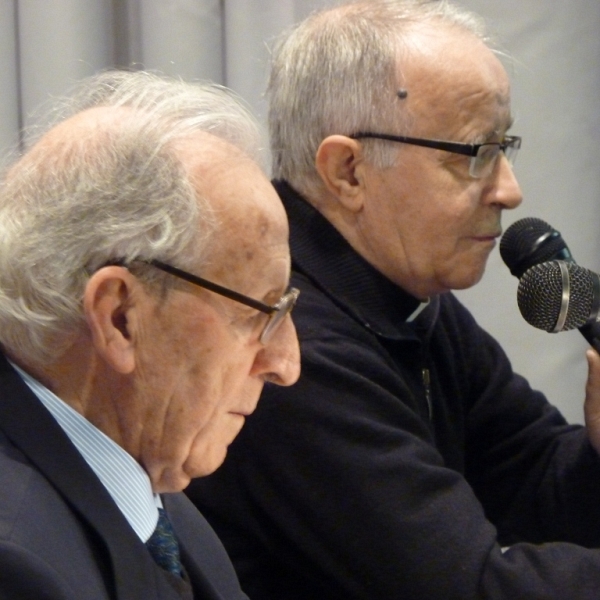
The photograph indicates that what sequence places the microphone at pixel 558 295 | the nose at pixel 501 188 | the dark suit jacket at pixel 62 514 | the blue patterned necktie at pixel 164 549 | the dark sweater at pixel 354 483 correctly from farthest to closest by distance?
the nose at pixel 501 188 → the microphone at pixel 558 295 → the dark sweater at pixel 354 483 → the blue patterned necktie at pixel 164 549 → the dark suit jacket at pixel 62 514

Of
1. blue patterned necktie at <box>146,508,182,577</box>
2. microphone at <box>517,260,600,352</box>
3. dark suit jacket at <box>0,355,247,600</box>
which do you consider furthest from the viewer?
microphone at <box>517,260,600,352</box>

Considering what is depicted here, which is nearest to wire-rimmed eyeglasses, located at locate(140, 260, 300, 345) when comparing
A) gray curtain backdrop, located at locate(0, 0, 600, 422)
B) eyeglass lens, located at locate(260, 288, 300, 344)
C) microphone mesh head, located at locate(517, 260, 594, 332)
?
eyeglass lens, located at locate(260, 288, 300, 344)

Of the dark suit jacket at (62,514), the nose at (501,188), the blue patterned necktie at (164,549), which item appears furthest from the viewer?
the nose at (501,188)

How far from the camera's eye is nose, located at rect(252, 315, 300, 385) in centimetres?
96

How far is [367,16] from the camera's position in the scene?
1325mm

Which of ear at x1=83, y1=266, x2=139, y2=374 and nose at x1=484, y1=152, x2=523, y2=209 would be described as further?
nose at x1=484, y1=152, x2=523, y2=209

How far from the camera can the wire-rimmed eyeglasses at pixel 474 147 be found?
1.28 meters

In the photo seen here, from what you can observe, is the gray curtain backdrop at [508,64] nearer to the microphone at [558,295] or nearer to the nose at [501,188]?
the nose at [501,188]

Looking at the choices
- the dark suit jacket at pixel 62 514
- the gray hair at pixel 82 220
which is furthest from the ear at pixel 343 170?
the dark suit jacket at pixel 62 514

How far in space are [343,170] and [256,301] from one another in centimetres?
44

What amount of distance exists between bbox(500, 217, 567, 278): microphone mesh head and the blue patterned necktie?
653mm

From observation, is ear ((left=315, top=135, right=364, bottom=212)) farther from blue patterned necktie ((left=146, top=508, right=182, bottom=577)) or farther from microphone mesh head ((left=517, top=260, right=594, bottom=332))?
blue patterned necktie ((left=146, top=508, right=182, bottom=577))

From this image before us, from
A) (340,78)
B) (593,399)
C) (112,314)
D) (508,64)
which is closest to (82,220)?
(112,314)

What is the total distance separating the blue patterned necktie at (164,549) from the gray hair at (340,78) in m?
0.54
